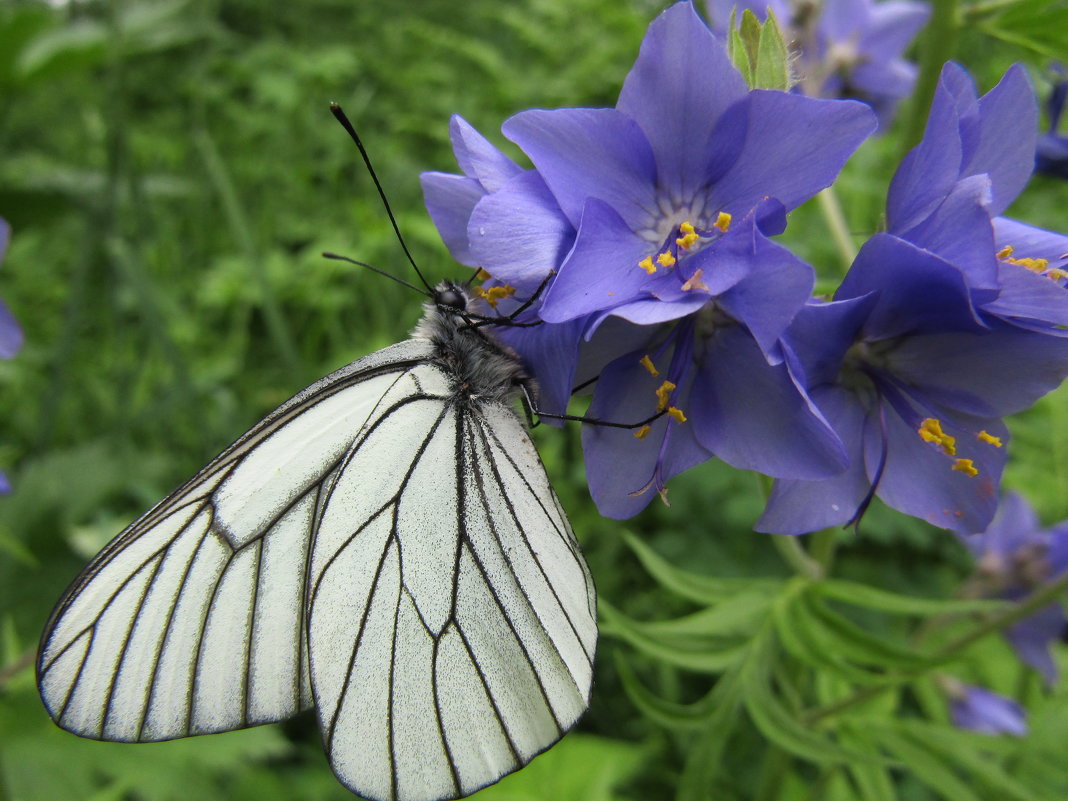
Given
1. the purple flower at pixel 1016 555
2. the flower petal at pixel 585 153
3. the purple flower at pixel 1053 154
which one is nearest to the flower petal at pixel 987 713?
the purple flower at pixel 1016 555

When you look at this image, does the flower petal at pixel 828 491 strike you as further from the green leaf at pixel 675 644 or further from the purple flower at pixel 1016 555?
the purple flower at pixel 1016 555

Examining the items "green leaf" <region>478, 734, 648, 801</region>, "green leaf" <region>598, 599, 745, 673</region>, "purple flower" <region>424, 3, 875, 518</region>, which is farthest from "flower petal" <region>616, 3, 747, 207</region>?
"green leaf" <region>478, 734, 648, 801</region>

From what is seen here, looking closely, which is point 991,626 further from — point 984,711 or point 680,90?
point 680,90

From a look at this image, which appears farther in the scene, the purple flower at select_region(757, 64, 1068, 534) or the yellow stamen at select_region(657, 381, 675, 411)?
the yellow stamen at select_region(657, 381, 675, 411)

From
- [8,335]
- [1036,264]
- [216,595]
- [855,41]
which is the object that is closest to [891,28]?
[855,41]

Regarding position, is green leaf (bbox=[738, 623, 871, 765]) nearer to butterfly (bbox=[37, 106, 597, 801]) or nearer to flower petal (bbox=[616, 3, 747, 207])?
butterfly (bbox=[37, 106, 597, 801])

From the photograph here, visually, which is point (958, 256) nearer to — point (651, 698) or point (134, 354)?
point (651, 698)
